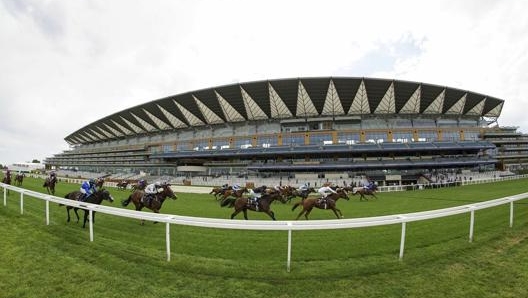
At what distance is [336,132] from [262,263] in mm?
46853

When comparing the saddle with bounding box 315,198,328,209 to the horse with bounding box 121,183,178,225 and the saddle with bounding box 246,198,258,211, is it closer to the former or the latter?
the saddle with bounding box 246,198,258,211

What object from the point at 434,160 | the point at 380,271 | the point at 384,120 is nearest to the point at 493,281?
the point at 380,271

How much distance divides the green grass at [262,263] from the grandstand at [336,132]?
36.6 m

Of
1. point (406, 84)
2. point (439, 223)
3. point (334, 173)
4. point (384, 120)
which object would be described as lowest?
point (334, 173)

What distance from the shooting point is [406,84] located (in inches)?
1882

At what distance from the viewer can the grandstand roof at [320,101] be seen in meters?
47.9

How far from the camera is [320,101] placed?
164 ft

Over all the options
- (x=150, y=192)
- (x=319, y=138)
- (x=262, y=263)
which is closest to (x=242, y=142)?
(x=319, y=138)

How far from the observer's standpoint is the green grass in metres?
3.88

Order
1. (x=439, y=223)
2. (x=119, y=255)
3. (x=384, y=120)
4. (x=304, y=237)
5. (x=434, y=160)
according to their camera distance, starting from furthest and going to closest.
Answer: (x=384, y=120), (x=434, y=160), (x=439, y=223), (x=304, y=237), (x=119, y=255)

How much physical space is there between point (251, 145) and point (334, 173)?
1708 cm

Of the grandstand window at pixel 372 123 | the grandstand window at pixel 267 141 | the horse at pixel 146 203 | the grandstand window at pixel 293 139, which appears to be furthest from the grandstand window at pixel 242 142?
the horse at pixel 146 203

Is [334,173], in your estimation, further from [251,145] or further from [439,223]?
[439,223]

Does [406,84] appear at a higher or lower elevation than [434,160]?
higher
